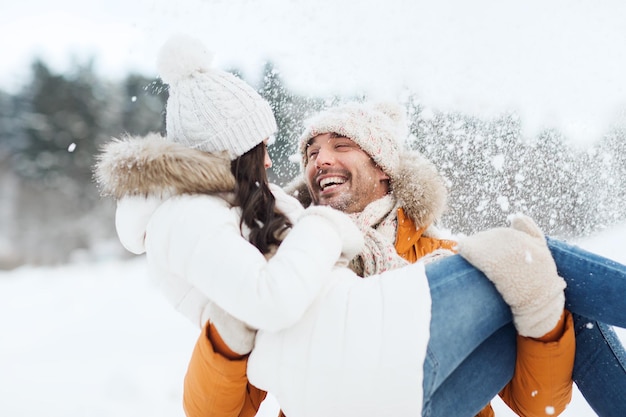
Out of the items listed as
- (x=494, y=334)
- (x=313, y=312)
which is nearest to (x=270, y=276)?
(x=313, y=312)

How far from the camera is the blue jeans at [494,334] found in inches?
48.1

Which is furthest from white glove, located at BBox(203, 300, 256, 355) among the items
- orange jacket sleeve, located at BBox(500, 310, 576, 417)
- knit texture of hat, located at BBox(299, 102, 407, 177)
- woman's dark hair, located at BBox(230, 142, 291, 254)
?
knit texture of hat, located at BBox(299, 102, 407, 177)

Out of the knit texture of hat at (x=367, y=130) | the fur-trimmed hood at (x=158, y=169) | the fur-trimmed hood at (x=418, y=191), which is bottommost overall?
the fur-trimmed hood at (x=418, y=191)

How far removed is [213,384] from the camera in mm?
1407

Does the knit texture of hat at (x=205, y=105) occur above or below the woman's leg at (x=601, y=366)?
above

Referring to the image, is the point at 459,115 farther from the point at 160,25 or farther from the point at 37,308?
the point at 37,308

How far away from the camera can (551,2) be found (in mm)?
3713

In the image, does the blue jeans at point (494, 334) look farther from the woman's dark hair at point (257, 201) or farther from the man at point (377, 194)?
the woman's dark hair at point (257, 201)

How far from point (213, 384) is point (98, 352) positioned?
10.8ft

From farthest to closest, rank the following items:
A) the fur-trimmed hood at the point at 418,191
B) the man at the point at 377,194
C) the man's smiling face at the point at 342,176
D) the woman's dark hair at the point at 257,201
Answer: the man's smiling face at the point at 342,176 → the fur-trimmed hood at the point at 418,191 → the man at the point at 377,194 → the woman's dark hair at the point at 257,201

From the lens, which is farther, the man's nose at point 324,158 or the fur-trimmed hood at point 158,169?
the man's nose at point 324,158

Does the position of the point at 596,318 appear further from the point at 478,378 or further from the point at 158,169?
the point at 158,169

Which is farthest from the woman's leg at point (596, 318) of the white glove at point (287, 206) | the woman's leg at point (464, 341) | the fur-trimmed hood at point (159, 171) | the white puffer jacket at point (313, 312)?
the fur-trimmed hood at point (159, 171)

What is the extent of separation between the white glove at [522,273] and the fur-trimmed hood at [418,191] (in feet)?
2.48
